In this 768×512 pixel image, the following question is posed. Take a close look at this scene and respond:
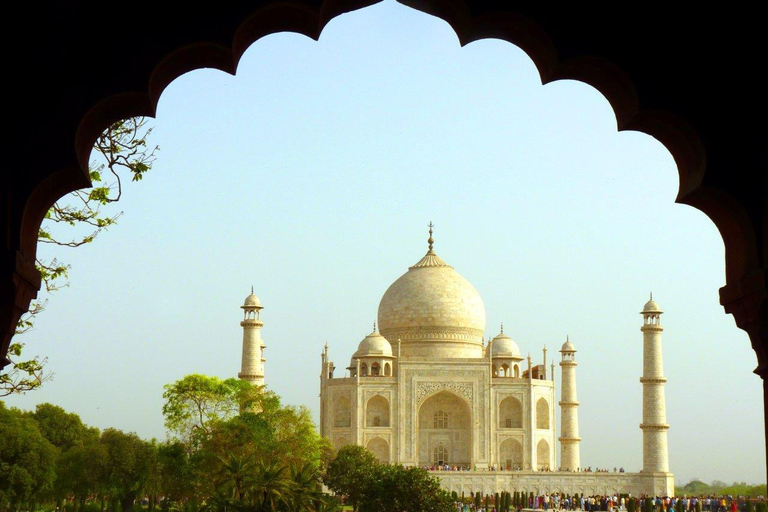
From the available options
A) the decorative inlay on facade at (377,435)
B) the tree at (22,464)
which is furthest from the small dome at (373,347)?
the tree at (22,464)

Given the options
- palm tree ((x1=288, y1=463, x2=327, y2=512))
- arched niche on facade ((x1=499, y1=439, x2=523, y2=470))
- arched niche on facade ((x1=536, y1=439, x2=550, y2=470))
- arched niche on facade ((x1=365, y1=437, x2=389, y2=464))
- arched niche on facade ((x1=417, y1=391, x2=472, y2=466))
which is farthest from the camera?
arched niche on facade ((x1=536, y1=439, x2=550, y2=470))

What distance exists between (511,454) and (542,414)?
2.32 m

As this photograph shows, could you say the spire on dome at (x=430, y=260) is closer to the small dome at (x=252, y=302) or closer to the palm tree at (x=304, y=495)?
the small dome at (x=252, y=302)

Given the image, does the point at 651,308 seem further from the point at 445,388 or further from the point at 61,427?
the point at 61,427

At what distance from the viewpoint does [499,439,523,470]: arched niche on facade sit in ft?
142

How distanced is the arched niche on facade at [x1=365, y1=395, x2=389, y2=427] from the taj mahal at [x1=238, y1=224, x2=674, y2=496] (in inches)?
1.5

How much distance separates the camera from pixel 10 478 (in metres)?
28.6

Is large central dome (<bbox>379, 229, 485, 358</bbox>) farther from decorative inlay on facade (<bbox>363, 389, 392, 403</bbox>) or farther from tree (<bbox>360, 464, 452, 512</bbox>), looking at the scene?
tree (<bbox>360, 464, 452, 512</bbox>)

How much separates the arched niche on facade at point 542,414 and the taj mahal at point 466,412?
0.13ft

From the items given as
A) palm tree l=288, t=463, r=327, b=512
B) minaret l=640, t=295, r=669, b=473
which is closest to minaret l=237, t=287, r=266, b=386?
minaret l=640, t=295, r=669, b=473

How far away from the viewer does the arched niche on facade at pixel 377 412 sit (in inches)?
1705

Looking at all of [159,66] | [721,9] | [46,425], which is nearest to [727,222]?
[721,9]

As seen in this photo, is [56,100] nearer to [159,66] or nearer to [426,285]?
[159,66]

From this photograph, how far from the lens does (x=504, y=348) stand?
46969mm
